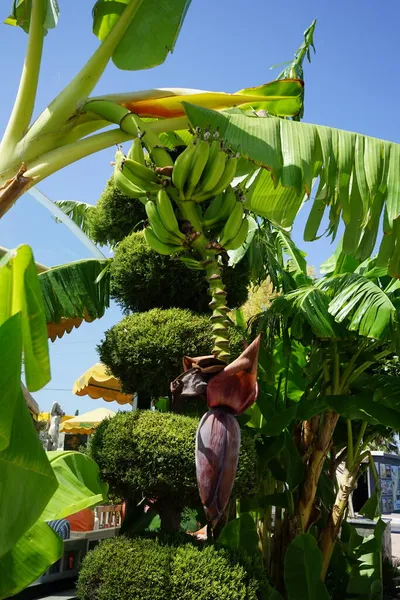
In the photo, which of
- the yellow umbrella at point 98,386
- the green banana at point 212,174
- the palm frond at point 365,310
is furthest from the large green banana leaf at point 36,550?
the yellow umbrella at point 98,386

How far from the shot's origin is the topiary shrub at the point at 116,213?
181 inches

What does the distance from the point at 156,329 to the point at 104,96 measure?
1619 millimetres

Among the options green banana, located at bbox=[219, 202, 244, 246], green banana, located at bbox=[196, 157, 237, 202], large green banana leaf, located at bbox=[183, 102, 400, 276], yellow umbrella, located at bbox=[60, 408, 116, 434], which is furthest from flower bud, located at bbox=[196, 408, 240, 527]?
yellow umbrella, located at bbox=[60, 408, 116, 434]

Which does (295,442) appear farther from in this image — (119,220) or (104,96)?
(104,96)

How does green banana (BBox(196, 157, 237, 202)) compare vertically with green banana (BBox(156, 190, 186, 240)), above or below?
above

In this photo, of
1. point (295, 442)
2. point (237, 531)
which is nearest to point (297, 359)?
point (295, 442)

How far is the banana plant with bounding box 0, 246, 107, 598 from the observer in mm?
1429

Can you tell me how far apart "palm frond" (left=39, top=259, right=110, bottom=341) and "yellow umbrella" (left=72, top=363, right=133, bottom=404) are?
5.69m

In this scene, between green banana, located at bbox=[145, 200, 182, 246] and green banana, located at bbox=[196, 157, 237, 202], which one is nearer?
green banana, located at bbox=[145, 200, 182, 246]

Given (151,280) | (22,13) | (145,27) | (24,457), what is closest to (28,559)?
(24,457)

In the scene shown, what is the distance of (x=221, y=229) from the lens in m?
2.09

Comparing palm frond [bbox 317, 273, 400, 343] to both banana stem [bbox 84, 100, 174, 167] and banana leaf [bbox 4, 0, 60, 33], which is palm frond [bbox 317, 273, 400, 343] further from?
banana leaf [bbox 4, 0, 60, 33]

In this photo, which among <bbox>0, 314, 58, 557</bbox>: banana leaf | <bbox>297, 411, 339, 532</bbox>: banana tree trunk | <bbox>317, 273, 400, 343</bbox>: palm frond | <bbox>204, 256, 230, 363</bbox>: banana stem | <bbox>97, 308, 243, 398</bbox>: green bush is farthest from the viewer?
<bbox>297, 411, 339, 532</bbox>: banana tree trunk

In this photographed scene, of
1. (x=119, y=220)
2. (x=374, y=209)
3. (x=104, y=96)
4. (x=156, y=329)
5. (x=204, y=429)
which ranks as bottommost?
(x=204, y=429)
